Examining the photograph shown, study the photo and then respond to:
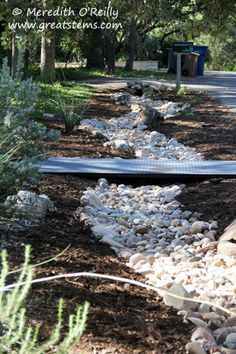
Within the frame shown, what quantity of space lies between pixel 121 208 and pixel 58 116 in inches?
239

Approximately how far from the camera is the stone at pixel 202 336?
3.07m

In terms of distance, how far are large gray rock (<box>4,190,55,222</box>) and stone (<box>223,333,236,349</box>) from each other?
1762mm

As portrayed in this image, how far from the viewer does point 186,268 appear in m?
4.32

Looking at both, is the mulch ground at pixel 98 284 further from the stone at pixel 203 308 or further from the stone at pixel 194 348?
the stone at pixel 203 308

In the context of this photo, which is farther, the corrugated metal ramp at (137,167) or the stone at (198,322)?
the corrugated metal ramp at (137,167)

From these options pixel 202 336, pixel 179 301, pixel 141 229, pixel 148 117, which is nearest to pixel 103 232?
pixel 141 229

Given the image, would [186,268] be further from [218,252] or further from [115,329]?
[115,329]

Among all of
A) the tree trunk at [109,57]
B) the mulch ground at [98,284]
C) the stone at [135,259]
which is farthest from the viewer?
the tree trunk at [109,57]

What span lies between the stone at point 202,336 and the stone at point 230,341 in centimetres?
6

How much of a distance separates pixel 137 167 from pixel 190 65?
22.5 m

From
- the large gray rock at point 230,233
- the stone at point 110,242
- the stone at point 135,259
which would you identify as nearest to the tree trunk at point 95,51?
the large gray rock at point 230,233

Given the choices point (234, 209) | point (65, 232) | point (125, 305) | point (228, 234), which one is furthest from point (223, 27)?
point (125, 305)

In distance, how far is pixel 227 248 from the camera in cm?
456

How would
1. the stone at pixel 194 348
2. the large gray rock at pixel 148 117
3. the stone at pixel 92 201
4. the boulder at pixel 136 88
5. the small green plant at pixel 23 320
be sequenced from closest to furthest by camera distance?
the small green plant at pixel 23 320
the stone at pixel 194 348
the stone at pixel 92 201
the large gray rock at pixel 148 117
the boulder at pixel 136 88
